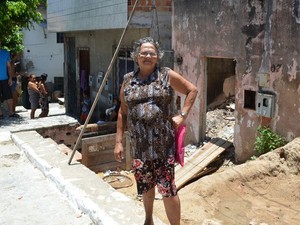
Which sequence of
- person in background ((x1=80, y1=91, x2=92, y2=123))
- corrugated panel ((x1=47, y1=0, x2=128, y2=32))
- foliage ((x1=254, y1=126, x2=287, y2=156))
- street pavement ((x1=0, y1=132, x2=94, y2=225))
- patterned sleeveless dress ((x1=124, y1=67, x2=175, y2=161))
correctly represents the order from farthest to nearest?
person in background ((x1=80, y1=91, x2=92, y2=123)), corrugated panel ((x1=47, y1=0, x2=128, y2=32)), foliage ((x1=254, y1=126, x2=287, y2=156)), street pavement ((x1=0, y1=132, x2=94, y2=225)), patterned sleeveless dress ((x1=124, y1=67, x2=175, y2=161))

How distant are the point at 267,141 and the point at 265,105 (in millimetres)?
631

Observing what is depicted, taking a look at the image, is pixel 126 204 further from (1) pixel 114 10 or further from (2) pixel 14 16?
(1) pixel 114 10

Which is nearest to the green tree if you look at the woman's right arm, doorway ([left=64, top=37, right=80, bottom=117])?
the woman's right arm

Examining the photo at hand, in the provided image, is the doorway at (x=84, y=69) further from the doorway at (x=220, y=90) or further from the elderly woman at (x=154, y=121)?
the elderly woman at (x=154, y=121)

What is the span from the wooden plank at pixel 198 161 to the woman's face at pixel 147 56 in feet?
13.5

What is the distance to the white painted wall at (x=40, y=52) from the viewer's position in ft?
74.1

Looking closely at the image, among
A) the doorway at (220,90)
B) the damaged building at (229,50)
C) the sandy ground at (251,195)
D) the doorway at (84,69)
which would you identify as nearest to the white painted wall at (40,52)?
the doorway at (84,69)

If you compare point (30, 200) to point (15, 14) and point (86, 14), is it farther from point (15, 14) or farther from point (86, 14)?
point (86, 14)

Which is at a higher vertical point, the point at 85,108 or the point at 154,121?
the point at 154,121

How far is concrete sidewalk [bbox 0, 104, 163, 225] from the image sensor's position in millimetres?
3279

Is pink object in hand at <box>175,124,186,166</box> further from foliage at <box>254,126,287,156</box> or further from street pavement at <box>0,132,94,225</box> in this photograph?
foliage at <box>254,126,287,156</box>

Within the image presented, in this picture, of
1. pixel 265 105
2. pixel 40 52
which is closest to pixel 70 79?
pixel 40 52

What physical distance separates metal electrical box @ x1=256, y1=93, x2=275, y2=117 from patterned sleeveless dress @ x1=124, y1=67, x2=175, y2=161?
3.86 metres

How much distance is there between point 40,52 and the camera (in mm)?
22672
